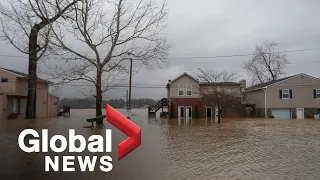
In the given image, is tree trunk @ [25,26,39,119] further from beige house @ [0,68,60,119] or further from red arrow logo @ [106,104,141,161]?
red arrow logo @ [106,104,141,161]

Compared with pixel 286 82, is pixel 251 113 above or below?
below

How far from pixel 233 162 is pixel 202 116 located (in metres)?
34.5

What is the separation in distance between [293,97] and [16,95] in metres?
34.9

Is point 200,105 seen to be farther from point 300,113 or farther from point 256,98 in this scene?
point 300,113

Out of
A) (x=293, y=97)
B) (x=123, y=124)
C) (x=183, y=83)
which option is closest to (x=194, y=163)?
(x=123, y=124)

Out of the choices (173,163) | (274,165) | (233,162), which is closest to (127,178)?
(173,163)

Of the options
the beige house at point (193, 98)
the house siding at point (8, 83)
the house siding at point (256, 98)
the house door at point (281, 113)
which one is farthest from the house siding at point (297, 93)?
the house siding at point (8, 83)

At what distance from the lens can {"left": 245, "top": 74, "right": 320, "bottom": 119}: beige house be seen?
41.6 m

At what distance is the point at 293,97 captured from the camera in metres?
41.7

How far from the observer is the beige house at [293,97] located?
136 ft

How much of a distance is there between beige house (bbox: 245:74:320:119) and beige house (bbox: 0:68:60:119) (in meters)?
29.8

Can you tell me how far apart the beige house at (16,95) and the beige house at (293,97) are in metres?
29.8

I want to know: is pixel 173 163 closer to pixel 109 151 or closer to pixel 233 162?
pixel 233 162

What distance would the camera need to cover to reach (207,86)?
43469 mm
